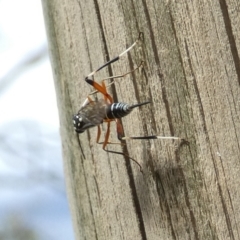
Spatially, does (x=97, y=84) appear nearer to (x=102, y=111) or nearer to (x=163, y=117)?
(x=102, y=111)

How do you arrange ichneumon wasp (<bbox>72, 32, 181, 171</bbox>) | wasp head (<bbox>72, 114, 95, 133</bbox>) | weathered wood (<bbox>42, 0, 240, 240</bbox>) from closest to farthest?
weathered wood (<bbox>42, 0, 240, 240</bbox>) < ichneumon wasp (<bbox>72, 32, 181, 171</bbox>) < wasp head (<bbox>72, 114, 95, 133</bbox>)

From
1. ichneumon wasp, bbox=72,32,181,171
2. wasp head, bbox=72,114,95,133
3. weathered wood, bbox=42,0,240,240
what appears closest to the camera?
weathered wood, bbox=42,0,240,240

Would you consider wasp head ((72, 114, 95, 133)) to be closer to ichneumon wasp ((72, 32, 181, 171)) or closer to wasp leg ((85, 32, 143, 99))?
ichneumon wasp ((72, 32, 181, 171))

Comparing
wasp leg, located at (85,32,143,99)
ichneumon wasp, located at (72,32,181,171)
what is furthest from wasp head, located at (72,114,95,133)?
wasp leg, located at (85,32,143,99)

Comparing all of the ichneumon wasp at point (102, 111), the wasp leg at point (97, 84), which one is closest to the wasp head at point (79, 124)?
the ichneumon wasp at point (102, 111)

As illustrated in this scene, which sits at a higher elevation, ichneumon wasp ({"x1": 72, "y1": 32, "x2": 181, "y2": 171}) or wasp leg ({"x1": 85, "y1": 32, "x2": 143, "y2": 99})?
wasp leg ({"x1": 85, "y1": 32, "x2": 143, "y2": 99})

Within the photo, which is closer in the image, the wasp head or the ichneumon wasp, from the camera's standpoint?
the ichneumon wasp

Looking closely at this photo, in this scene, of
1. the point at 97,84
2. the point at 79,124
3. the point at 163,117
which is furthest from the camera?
the point at 79,124

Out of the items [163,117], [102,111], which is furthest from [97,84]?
[163,117]

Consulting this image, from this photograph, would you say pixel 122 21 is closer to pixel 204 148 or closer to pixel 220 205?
pixel 204 148
